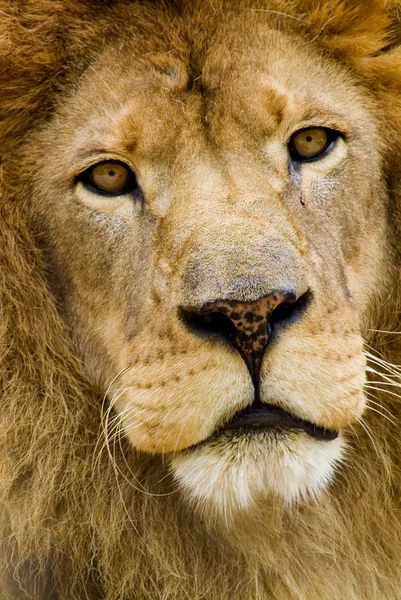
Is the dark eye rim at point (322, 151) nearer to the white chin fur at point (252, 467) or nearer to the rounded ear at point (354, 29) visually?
the rounded ear at point (354, 29)

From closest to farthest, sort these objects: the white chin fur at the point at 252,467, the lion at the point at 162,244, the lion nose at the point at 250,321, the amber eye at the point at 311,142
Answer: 1. the lion nose at the point at 250,321
2. the white chin fur at the point at 252,467
3. the lion at the point at 162,244
4. the amber eye at the point at 311,142

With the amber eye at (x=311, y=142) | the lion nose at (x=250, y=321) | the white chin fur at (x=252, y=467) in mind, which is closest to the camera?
the lion nose at (x=250, y=321)

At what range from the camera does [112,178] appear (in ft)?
10.2

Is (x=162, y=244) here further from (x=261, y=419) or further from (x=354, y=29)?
(x=354, y=29)

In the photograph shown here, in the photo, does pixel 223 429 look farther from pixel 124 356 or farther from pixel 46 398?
pixel 46 398

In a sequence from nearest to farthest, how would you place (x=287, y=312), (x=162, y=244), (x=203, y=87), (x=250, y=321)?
(x=250, y=321)
(x=287, y=312)
(x=162, y=244)
(x=203, y=87)

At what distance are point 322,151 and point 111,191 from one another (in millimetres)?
679

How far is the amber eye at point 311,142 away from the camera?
313cm

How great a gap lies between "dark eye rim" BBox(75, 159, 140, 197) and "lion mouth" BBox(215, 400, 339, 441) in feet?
2.78

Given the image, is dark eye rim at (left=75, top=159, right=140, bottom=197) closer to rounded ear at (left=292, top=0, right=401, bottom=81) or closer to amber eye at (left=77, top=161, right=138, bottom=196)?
amber eye at (left=77, top=161, right=138, bottom=196)

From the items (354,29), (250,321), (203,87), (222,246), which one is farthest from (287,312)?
(354,29)

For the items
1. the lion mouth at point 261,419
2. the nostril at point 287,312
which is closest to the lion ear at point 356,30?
the nostril at point 287,312

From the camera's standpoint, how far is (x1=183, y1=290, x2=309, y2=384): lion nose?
→ 2.55m

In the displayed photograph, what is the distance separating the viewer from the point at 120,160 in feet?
10.1
